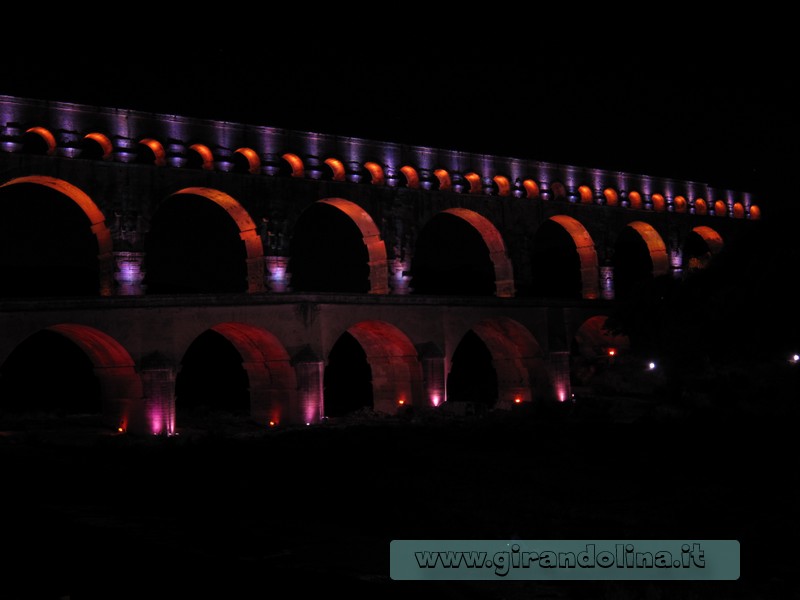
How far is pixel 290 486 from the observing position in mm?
Result: 19812

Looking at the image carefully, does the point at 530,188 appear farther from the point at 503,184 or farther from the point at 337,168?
the point at 337,168

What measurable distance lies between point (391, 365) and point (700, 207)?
22.0 m

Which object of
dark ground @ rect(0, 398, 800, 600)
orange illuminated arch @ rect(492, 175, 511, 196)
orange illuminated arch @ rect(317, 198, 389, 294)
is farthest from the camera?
orange illuminated arch @ rect(492, 175, 511, 196)

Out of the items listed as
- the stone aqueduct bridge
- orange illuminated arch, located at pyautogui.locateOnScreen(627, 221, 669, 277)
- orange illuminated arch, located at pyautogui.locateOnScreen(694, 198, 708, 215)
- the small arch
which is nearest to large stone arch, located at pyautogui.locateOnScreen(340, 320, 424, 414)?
the stone aqueduct bridge

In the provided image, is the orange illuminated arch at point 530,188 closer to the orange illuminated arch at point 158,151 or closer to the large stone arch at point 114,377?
the orange illuminated arch at point 158,151

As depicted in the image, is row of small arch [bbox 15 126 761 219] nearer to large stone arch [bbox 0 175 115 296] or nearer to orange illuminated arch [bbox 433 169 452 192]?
orange illuminated arch [bbox 433 169 452 192]

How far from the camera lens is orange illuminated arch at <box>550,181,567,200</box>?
45.2 m

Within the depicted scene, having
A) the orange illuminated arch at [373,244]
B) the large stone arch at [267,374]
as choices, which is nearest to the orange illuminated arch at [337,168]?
the orange illuminated arch at [373,244]

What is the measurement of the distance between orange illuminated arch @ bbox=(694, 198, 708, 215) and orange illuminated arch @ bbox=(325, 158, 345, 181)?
851 inches

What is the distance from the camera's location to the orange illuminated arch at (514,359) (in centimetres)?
4147

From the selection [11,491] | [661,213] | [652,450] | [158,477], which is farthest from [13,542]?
[661,213]

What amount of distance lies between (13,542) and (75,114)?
24.0 meters

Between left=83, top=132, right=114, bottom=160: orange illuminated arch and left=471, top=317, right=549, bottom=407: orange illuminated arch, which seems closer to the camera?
left=83, top=132, right=114, bottom=160: orange illuminated arch

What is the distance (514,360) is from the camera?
4247 centimetres
